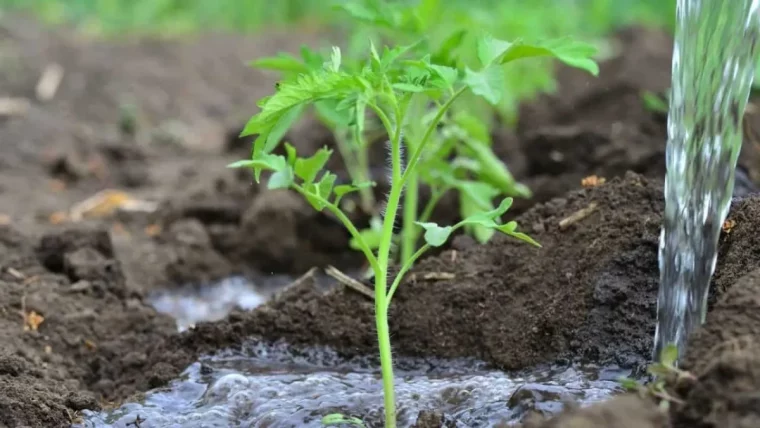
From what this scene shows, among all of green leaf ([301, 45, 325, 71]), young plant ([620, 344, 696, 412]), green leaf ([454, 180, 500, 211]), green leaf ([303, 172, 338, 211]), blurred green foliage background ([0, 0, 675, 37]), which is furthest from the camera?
blurred green foliage background ([0, 0, 675, 37])

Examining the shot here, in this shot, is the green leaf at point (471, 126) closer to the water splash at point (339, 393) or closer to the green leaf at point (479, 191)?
the green leaf at point (479, 191)

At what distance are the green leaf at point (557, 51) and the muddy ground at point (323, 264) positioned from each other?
0.53m

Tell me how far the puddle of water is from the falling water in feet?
0.76

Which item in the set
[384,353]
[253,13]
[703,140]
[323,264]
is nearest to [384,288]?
[384,353]

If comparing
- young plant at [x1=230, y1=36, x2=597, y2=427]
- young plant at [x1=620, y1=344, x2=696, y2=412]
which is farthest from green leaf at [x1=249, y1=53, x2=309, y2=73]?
young plant at [x1=620, y1=344, x2=696, y2=412]

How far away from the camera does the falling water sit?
1.92 m

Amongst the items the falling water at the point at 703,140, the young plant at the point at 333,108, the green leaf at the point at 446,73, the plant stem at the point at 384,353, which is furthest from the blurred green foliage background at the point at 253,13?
the plant stem at the point at 384,353

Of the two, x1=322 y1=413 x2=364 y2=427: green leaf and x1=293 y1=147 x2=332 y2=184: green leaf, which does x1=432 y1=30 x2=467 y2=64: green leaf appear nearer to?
x1=293 y1=147 x2=332 y2=184: green leaf

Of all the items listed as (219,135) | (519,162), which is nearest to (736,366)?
(519,162)

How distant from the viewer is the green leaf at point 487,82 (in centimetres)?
175

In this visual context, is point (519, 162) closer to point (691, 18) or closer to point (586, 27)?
point (691, 18)

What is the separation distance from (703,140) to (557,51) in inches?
15.2

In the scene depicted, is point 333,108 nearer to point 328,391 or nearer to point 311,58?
point 311,58

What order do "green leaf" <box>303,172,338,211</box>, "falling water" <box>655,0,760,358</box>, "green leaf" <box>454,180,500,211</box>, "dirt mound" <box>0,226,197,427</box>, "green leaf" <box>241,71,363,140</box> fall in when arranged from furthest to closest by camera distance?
"green leaf" <box>454,180,500,211</box>, "dirt mound" <box>0,226,197,427</box>, "falling water" <box>655,0,760,358</box>, "green leaf" <box>303,172,338,211</box>, "green leaf" <box>241,71,363,140</box>
